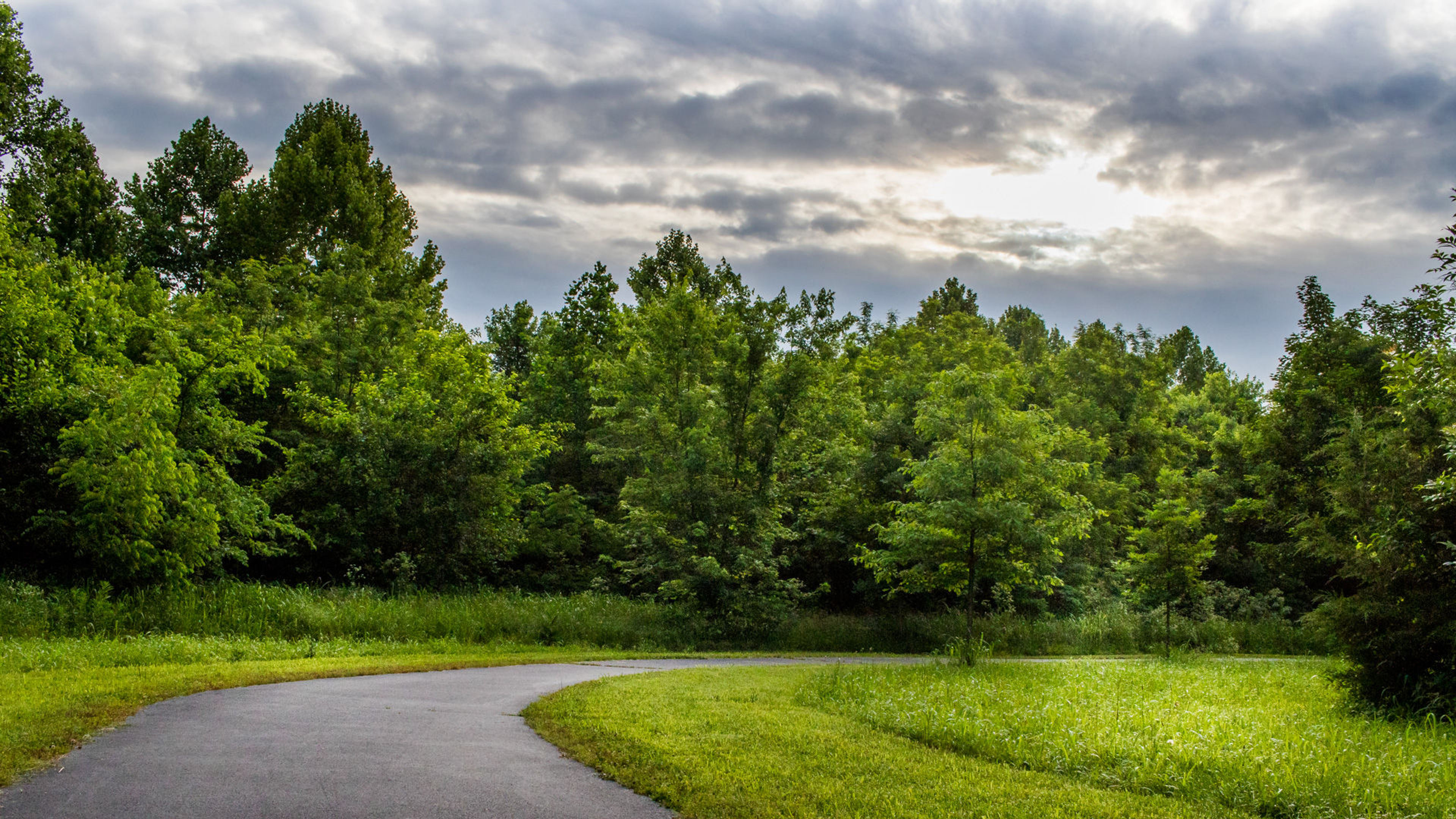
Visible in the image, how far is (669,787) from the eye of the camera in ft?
20.2

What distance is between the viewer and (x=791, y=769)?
669 centimetres

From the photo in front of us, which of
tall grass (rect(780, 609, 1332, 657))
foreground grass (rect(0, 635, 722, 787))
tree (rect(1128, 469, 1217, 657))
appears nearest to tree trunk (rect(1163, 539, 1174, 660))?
tree (rect(1128, 469, 1217, 657))

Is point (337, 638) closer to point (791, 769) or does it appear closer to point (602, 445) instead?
point (791, 769)

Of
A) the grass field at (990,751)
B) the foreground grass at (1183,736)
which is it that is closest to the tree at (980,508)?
the foreground grass at (1183,736)

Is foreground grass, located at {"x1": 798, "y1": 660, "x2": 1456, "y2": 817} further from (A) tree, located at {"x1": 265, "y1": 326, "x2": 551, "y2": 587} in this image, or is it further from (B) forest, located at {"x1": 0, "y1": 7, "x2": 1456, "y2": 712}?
(A) tree, located at {"x1": 265, "y1": 326, "x2": 551, "y2": 587}

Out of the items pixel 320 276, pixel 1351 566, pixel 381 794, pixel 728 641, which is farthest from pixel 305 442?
pixel 1351 566

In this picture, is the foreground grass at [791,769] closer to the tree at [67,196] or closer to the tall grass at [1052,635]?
the tall grass at [1052,635]

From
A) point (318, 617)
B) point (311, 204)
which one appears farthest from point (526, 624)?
point (311, 204)

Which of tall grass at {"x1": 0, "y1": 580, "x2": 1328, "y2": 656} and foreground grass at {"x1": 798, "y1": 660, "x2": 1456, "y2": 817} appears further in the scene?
tall grass at {"x1": 0, "y1": 580, "x2": 1328, "y2": 656}

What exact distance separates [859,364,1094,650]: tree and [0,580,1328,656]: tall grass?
3.44 meters

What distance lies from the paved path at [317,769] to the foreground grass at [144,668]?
0.32 meters

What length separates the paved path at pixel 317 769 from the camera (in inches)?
215

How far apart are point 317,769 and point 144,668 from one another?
723 centimetres

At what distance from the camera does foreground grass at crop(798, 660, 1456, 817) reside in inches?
244
